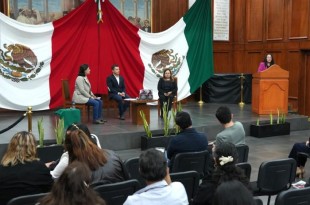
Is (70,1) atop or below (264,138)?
atop

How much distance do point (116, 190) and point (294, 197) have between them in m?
1.15

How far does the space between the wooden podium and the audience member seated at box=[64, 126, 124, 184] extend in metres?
6.23

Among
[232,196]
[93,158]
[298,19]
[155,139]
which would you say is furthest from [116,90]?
[232,196]

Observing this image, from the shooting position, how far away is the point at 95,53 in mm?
9273

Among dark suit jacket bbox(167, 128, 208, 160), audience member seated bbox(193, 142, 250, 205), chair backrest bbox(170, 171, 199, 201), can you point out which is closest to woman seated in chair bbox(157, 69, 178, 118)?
dark suit jacket bbox(167, 128, 208, 160)

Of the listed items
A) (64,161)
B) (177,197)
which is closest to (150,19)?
(64,161)

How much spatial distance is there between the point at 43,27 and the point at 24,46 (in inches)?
21.7

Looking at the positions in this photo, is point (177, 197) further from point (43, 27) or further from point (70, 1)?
point (70, 1)

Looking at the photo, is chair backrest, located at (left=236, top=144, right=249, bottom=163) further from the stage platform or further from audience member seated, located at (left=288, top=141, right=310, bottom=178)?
the stage platform

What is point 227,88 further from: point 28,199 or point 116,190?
point 28,199

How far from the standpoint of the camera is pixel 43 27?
Answer: 28.4 ft

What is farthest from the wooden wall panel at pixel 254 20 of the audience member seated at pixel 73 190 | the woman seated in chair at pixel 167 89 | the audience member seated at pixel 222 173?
the audience member seated at pixel 73 190

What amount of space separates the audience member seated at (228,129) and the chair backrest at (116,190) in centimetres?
167

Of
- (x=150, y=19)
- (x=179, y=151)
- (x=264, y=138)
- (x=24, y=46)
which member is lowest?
(x=264, y=138)
